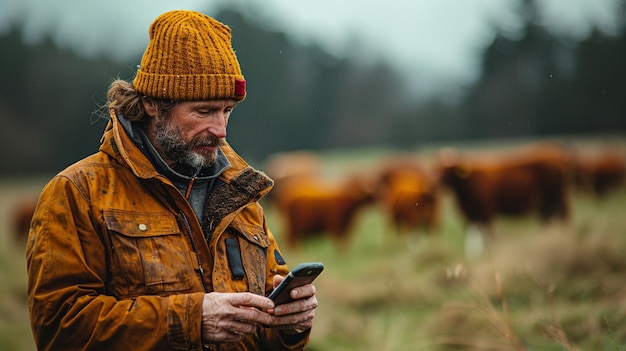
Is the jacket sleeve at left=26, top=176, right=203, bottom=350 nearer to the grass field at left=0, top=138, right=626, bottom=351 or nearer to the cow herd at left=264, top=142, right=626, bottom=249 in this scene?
the grass field at left=0, top=138, right=626, bottom=351

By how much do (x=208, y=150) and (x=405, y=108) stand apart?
22.8 m

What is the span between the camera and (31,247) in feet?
7.71

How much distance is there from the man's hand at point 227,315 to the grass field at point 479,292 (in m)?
1.43

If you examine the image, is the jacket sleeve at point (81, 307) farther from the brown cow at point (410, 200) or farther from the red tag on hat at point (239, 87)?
the brown cow at point (410, 200)

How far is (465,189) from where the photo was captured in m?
13.3

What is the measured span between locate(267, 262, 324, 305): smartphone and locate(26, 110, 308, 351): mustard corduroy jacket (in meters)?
0.18

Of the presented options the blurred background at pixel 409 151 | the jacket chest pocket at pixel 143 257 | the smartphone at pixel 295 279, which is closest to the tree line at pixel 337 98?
the blurred background at pixel 409 151

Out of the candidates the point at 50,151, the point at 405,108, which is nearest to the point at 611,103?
the point at 405,108

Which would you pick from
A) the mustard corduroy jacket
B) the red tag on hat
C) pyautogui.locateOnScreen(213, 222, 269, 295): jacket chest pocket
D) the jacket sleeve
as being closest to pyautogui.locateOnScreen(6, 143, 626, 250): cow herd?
pyautogui.locateOnScreen(213, 222, 269, 295): jacket chest pocket

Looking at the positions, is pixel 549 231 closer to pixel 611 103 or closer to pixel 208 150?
pixel 611 103

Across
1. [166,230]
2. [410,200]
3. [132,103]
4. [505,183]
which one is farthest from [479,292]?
[410,200]

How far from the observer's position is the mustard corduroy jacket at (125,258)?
7.44 feet

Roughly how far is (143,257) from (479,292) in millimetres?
2625

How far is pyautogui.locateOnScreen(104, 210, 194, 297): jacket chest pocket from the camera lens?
2367mm
